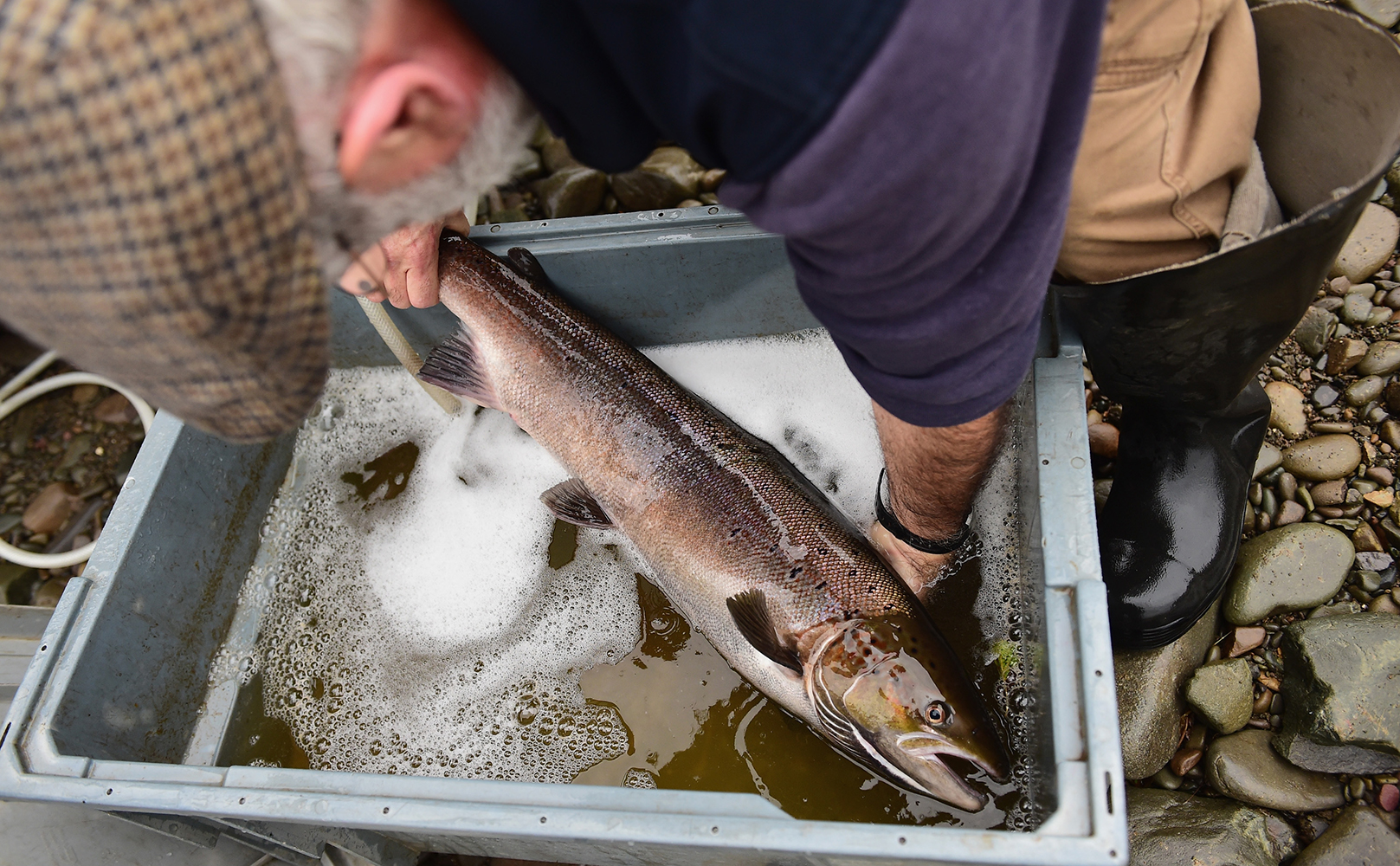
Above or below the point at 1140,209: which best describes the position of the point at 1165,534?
below

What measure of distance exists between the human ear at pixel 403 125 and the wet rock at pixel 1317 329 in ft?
9.63

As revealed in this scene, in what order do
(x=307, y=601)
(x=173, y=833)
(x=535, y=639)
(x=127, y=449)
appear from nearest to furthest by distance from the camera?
(x=173, y=833) → (x=535, y=639) → (x=307, y=601) → (x=127, y=449)

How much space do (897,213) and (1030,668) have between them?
156 cm

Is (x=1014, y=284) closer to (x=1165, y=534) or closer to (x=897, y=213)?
(x=897, y=213)

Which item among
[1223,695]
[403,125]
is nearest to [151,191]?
[403,125]

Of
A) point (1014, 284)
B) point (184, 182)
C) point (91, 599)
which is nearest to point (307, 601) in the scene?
point (91, 599)

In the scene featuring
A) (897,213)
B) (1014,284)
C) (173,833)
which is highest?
(897,213)

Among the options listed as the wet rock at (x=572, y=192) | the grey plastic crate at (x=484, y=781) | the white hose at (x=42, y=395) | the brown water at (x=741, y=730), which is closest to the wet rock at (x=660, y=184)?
the wet rock at (x=572, y=192)

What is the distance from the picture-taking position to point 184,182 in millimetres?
837

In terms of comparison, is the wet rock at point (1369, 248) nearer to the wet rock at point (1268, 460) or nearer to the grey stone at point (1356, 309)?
the grey stone at point (1356, 309)

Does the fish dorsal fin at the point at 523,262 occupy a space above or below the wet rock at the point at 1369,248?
above

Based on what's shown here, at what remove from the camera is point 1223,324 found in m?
1.83

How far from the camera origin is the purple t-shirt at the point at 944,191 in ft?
2.83

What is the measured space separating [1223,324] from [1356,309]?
1.46m
